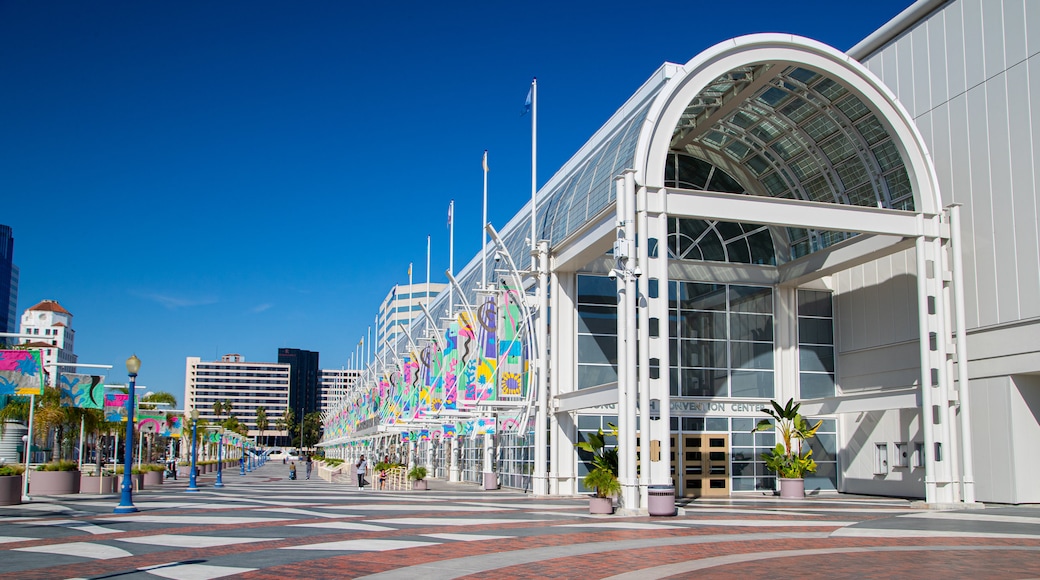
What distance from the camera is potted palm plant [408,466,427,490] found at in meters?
39.0

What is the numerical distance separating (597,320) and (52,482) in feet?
71.2

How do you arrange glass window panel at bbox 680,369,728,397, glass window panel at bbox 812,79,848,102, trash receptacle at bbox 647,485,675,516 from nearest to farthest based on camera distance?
trash receptacle at bbox 647,485,675,516 < glass window panel at bbox 812,79,848,102 < glass window panel at bbox 680,369,728,397

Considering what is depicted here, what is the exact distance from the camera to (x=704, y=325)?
35094 millimetres

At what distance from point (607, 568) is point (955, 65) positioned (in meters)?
24.5

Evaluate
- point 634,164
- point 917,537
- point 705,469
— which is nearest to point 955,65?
point 634,164

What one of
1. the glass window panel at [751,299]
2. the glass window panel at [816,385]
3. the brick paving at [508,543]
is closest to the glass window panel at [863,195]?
the glass window panel at [751,299]

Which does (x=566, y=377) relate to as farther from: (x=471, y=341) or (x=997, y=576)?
(x=997, y=576)

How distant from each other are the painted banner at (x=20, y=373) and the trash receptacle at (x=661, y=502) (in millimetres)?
19288

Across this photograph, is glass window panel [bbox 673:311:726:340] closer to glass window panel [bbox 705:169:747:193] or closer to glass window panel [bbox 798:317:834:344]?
glass window panel [bbox 798:317:834:344]

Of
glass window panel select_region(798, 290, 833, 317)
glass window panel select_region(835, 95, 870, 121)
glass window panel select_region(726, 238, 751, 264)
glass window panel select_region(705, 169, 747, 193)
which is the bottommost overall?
glass window panel select_region(798, 290, 833, 317)

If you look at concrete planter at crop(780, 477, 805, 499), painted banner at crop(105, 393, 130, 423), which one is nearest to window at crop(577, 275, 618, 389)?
concrete planter at crop(780, 477, 805, 499)

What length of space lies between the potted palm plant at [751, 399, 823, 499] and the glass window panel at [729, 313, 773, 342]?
297 centimetres

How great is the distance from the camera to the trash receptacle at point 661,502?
22438mm

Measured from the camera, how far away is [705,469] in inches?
1314
